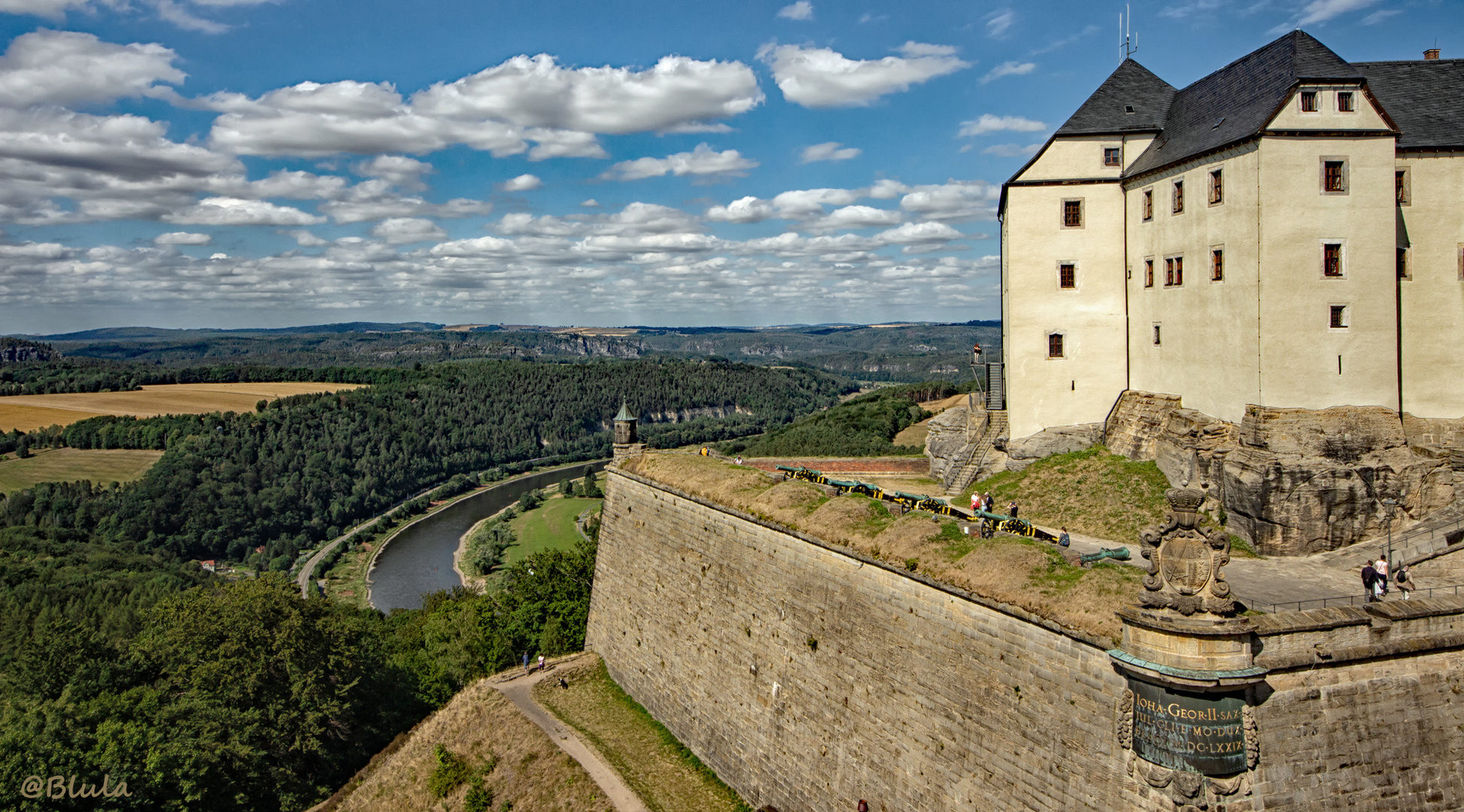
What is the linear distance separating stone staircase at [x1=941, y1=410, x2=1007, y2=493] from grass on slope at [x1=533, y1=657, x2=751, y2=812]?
13702 millimetres

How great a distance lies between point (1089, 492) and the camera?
1020 inches

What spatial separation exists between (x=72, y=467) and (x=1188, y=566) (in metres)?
139

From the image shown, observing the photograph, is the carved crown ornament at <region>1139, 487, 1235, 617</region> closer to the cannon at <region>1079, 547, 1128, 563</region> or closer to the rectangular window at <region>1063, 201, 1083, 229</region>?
the cannon at <region>1079, 547, 1128, 563</region>

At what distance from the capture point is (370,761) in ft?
116

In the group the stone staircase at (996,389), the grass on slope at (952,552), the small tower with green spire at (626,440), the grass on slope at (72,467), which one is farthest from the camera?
the grass on slope at (72,467)

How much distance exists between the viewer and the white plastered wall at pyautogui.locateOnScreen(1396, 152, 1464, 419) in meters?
21.8

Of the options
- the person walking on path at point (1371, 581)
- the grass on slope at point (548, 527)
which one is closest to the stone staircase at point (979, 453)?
the person walking on path at point (1371, 581)

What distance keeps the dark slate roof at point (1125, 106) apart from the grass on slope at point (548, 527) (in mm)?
69207

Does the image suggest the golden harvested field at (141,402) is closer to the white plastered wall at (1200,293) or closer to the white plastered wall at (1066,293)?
the white plastered wall at (1066,293)

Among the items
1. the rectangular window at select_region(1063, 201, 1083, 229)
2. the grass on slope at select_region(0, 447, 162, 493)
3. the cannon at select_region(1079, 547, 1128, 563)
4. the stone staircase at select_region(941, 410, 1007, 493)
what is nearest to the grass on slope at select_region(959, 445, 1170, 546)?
the stone staircase at select_region(941, 410, 1007, 493)

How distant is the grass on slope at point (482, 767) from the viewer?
24.9 meters

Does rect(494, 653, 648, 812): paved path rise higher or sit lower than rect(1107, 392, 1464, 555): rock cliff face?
lower

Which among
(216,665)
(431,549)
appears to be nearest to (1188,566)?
(216,665)

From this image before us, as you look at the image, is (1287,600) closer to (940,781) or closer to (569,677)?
(940,781)
